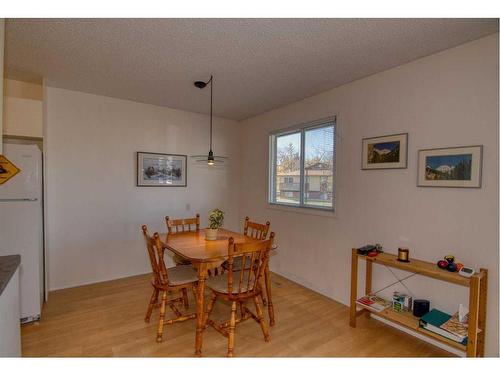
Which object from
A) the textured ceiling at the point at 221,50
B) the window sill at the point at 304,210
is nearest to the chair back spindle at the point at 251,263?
the window sill at the point at 304,210

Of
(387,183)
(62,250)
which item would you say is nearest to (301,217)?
(387,183)

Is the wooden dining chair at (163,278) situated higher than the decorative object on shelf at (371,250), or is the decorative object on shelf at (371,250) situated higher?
the decorative object on shelf at (371,250)

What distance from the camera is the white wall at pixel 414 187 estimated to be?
1.92m

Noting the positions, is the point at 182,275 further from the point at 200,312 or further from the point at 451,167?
the point at 451,167

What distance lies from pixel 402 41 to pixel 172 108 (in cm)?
308

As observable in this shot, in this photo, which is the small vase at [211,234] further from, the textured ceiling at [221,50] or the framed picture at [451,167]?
the framed picture at [451,167]

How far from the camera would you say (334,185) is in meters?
3.11

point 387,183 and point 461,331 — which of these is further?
point 387,183

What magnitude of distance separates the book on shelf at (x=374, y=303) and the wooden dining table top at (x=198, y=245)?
1.22 m

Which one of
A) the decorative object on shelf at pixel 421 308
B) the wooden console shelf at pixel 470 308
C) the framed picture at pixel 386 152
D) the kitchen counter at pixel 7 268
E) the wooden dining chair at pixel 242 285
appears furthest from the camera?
the framed picture at pixel 386 152

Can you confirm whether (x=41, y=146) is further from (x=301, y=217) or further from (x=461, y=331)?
(x=461, y=331)

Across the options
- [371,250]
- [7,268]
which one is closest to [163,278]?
[7,268]

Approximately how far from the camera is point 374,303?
7.96 feet

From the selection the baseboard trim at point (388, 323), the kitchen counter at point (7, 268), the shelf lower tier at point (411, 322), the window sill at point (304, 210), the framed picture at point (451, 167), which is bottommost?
the baseboard trim at point (388, 323)
